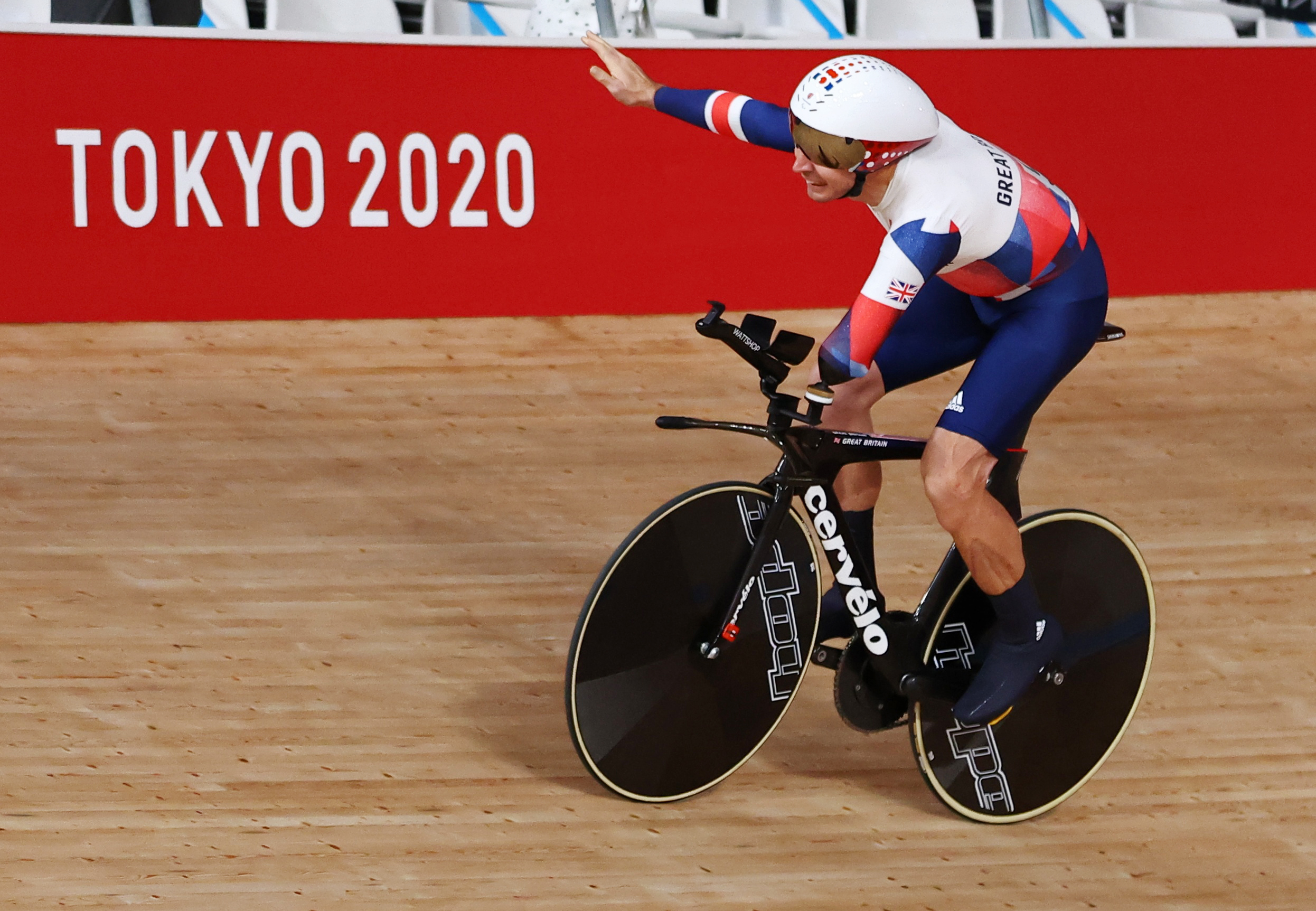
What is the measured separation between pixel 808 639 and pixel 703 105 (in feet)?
3.16

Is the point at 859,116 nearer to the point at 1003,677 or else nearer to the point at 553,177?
the point at 1003,677

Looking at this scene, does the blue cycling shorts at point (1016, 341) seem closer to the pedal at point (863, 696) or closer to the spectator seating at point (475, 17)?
the pedal at point (863, 696)

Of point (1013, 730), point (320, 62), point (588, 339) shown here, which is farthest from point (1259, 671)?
point (320, 62)

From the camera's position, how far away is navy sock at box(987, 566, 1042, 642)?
8.28 feet

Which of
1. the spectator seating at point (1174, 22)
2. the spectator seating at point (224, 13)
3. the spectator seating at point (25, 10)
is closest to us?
the spectator seating at point (25, 10)

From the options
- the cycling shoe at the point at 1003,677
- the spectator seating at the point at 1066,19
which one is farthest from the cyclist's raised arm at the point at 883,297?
the spectator seating at the point at 1066,19

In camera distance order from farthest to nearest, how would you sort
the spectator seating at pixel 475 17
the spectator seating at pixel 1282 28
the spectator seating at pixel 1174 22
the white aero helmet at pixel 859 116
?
1. the spectator seating at pixel 1282 28
2. the spectator seating at pixel 1174 22
3. the spectator seating at pixel 475 17
4. the white aero helmet at pixel 859 116

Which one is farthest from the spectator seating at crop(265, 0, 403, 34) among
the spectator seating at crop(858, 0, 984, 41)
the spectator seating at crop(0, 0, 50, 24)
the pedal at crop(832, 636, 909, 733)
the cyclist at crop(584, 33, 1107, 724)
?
the pedal at crop(832, 636, 909, 733)

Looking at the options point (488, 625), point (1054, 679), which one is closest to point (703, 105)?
point (1054, 679)

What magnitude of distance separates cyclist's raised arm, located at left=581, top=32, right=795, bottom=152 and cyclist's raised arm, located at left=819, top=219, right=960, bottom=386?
35 cm

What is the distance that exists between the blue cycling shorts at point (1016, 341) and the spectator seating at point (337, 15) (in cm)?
415

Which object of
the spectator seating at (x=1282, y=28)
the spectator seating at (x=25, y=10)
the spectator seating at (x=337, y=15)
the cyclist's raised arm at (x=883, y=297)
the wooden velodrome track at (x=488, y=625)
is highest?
the cyclist's raised arm at (x=883, y=297)

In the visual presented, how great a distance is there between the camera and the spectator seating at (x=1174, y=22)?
24.8 ft

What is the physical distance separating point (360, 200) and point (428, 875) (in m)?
3.26
